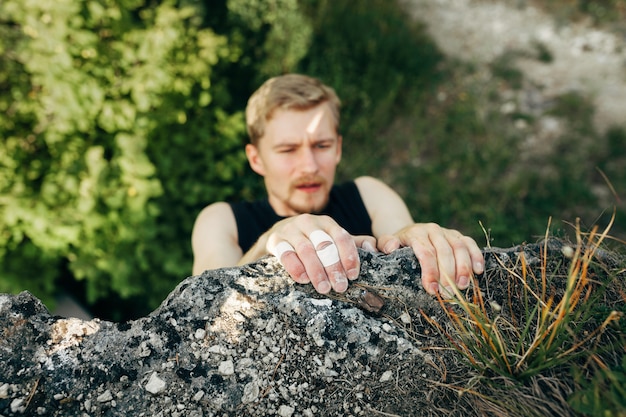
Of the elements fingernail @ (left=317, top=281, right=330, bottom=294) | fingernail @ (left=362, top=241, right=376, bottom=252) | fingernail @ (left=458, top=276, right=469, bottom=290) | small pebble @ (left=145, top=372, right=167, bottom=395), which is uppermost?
fingernail @ (left=458, top=276, right=469, bottom=290)

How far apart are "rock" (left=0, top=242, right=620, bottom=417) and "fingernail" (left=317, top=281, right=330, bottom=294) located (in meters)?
0.02

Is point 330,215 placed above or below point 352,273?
below

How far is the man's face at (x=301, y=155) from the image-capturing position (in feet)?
9.00

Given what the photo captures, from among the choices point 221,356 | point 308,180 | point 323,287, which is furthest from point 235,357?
point 308,180

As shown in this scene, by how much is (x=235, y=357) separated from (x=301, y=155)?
1.74 metres

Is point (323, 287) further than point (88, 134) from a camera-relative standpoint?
No

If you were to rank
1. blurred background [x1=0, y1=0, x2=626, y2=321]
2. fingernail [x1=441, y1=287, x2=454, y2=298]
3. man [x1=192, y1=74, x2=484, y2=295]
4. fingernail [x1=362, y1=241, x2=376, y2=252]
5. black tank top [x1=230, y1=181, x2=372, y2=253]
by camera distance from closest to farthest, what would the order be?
1. fingernail [x1=441, y1=287, x2=454, y2=298]
2. fingernail [x1=362, y1=241, x2=376, y2=252]
3. man [x1=192, y1=74, x2=484, y2=295]
4. black tank top [x1=230, y1=181, x2=372, y2=253]
5. blurred background [x1=0, y1=0, x2=626, y2=321]

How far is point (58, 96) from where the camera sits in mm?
2857

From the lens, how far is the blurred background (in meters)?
2.96

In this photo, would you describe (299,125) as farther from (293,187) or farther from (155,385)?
(155,385)

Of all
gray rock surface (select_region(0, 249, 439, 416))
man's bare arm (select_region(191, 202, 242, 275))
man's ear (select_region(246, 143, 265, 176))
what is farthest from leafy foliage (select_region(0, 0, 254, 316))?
gray rock surface (select_region(0, 249, 439, 416))

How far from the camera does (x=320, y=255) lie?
1355 mm

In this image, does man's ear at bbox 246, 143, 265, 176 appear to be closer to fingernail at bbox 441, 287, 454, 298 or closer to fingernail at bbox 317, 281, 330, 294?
fingernail at bbox 317, 281, 330, 294

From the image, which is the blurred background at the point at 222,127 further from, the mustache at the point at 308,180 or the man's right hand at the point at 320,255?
the mustache at the point at 308,180
